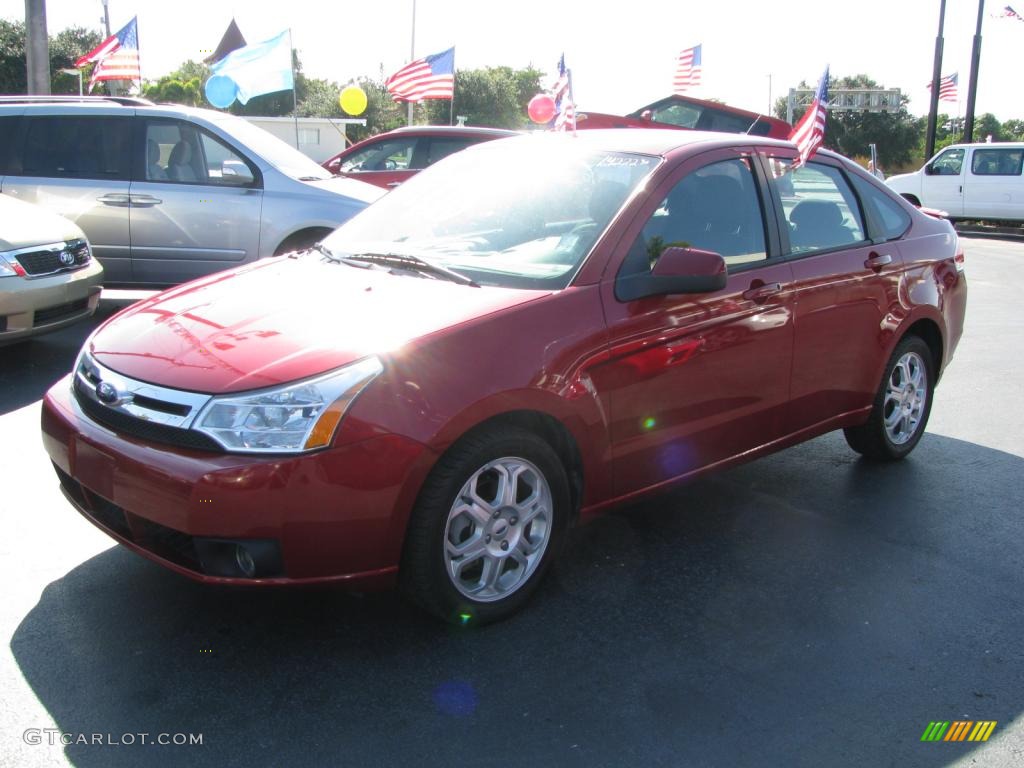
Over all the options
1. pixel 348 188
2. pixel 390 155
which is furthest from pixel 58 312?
pixel 390 155

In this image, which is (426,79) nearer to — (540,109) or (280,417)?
(540,109)

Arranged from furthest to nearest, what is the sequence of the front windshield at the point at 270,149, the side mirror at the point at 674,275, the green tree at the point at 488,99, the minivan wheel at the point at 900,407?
the green tree at the point at 488,99, the front windshield at the point at 270,149, the minivan wheel at the point at 900,407, the side mirror at the point at 674,275

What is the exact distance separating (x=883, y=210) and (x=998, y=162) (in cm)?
1858

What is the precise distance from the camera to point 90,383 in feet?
11.4

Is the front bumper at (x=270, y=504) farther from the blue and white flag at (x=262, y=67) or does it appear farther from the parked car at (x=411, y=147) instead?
the blue and white flag at (x=262, y=67)

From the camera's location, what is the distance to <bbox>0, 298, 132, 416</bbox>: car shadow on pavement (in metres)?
6.16

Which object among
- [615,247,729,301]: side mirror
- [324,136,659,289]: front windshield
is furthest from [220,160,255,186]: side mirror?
[615,247,729,301]: side mirror

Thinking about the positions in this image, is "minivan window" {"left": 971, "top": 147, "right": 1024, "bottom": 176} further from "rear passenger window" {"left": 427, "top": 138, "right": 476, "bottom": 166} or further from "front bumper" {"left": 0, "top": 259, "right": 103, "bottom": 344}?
"front bumper" {"left": 0, "top": 259, "right": 103, "bottom": 344}

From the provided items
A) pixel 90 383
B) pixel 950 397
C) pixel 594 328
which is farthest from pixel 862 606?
pixel 950 397

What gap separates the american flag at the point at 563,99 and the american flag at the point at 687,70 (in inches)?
595

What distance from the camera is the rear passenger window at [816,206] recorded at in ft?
15.0

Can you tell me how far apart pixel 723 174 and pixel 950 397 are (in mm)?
3476

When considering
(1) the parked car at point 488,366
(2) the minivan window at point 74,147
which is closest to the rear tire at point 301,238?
(2) the minivan window at point 74,147

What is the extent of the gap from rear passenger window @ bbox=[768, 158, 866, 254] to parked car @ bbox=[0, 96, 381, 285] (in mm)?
4594
